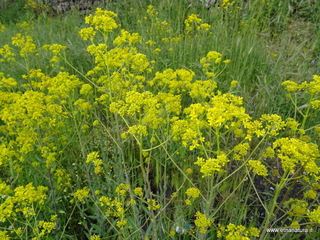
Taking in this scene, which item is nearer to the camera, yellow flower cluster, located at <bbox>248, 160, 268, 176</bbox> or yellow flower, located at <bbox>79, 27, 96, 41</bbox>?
yellow flower cluster, located at <bbox>248, 160, 268, 176</bbox>

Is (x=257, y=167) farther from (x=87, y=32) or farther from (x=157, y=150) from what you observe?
(x=87, y=32)

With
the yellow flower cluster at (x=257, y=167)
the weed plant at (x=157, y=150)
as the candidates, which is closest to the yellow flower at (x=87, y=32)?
the weed plant at (x=157, y=150)

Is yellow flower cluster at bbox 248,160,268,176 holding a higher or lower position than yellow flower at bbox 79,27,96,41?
lower

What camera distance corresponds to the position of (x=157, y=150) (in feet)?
8.33

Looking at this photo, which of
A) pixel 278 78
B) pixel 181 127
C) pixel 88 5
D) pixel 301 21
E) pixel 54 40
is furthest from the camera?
pixel 88 5

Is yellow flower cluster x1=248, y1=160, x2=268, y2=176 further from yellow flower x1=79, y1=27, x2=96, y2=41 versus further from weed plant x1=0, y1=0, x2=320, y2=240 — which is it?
yellow flower x1=79, y1=27, x2=96, y2=41

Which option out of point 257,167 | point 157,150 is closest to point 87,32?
point 157,150

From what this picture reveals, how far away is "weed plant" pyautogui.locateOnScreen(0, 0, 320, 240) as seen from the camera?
5.17 ft

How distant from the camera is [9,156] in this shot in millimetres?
1925

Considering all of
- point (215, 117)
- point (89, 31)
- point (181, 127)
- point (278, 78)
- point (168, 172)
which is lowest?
point (168, 172)

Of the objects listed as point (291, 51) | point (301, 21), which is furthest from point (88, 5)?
point (291, 51)

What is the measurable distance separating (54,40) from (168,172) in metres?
3.44

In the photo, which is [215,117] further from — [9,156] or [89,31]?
[9,156]

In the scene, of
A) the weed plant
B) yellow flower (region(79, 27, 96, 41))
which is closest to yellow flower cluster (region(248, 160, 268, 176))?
the weed plant
